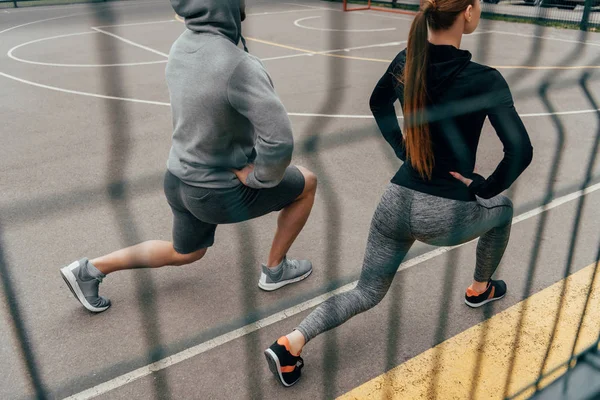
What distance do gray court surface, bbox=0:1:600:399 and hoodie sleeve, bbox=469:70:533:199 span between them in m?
0.09

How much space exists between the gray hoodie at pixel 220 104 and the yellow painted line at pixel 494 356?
1.01 metres

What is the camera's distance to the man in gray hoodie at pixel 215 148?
2293 millimetres

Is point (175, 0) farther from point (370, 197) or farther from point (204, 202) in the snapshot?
point (370, 197)

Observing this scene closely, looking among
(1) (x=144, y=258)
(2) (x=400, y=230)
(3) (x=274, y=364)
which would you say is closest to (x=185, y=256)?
(1) (x=144, y=258)

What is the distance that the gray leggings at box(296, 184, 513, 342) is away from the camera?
230cm

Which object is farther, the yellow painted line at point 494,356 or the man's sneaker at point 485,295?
the man's sneaker at point 485,295

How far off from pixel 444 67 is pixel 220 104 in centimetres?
85

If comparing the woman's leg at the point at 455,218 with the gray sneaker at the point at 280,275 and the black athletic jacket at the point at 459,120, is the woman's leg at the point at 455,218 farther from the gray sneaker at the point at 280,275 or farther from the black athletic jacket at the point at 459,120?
→ the gray sneaker at the point at 280,275

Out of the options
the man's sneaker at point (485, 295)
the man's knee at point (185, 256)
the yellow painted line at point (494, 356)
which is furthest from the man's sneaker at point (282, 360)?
the man's sneaker at point (485, 295)

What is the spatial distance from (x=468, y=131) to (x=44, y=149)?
459cm

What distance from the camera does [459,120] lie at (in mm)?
2229

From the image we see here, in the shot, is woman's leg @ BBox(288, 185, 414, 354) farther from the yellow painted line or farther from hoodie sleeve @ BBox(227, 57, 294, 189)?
hoodie sleeve @ BBox(227, 57, 294, 189)

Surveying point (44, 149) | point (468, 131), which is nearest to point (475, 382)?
point (468, 131)

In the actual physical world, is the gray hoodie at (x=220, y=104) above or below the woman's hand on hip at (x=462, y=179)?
above
